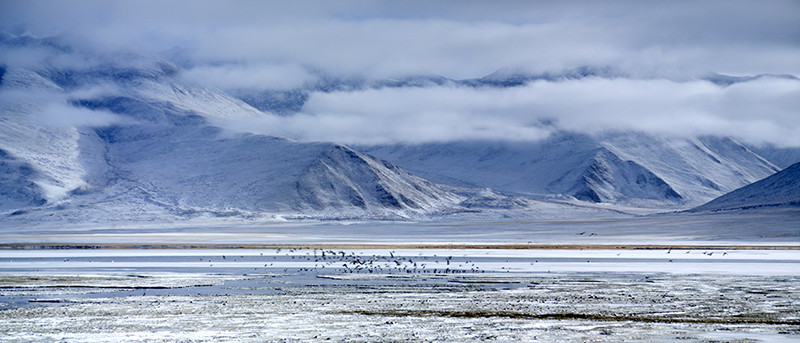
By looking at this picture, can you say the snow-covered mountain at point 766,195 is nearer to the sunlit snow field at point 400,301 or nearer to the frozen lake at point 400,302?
the sunlit snow field at point 400,301

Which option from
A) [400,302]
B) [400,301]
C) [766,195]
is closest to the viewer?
[400,302]

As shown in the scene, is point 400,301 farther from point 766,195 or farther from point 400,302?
point 766,195

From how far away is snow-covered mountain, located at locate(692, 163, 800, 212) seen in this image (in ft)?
526

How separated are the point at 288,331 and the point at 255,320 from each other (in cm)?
265

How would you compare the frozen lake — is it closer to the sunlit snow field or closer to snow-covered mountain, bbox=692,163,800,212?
the sunlit snow field

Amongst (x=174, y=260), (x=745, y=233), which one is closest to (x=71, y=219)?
(x=174, y=260)

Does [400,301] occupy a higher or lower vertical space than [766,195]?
higher

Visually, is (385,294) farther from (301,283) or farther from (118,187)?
(118,187)

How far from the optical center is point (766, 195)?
173125 millimetres

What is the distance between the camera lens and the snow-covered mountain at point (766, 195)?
160 m

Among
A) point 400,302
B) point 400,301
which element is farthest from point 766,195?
point 400,302

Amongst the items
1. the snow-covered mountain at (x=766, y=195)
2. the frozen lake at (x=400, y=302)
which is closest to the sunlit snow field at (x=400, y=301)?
the frozen lake at (x=400, y=302)

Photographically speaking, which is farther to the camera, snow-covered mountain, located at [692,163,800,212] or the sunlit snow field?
snow-covered mountain, located at [692,163,800,212]

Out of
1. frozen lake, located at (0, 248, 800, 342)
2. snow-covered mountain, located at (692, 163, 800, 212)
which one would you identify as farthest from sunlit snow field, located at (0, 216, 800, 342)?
snow-covered mountain, located at (692, 163, 800, 212)
